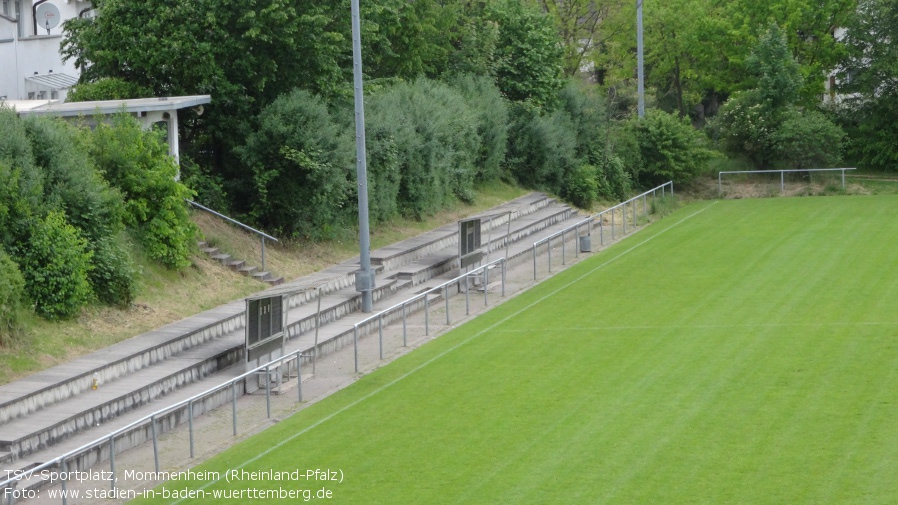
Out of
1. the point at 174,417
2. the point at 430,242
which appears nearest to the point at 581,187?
the point at 430,242

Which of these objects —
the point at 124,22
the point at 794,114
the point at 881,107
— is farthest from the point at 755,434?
the point at 881,107

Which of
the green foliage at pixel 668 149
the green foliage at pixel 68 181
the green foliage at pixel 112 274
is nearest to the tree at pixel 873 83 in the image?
the green foliage at pixel 668 149

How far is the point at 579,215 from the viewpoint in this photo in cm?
4194

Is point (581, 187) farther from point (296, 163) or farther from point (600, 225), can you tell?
point (296, 163)

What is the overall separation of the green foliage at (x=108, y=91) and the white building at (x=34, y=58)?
1200 cm

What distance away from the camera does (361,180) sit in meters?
25.0

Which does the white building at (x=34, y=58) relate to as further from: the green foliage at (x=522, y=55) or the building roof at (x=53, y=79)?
the green foliage at (x=522, y=55)

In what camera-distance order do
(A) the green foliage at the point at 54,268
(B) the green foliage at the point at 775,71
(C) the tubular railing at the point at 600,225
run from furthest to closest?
(B) the green foliage at the point at 775,71 < (C) the tubular railing at the point at 600,225 < (A) the green foliage at the point at 54,268

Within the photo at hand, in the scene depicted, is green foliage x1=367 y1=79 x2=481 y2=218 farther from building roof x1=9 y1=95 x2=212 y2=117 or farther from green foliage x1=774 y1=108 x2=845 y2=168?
green foliage x1=774 y1=108 x2=845 y2=168

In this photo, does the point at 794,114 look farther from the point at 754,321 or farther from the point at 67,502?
the point at 67,502

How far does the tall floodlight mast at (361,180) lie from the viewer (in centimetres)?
2455

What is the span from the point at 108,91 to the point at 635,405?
1746 cm

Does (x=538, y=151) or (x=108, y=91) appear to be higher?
(x=108, y=91)

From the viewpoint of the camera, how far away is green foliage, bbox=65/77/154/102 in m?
28.7
